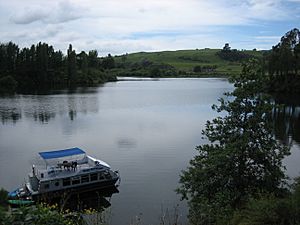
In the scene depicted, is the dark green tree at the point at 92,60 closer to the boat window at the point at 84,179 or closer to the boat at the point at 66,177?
the boat at the point at 66,177

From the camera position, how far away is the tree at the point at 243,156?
741 inches

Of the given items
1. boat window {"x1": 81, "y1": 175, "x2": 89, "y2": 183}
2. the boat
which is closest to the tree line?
the boat

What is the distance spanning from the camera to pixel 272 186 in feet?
61.7

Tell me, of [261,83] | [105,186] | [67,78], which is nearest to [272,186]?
[261,83]

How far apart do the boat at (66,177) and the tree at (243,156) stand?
14018 millimetres

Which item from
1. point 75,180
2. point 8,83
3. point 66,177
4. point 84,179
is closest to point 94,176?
point 84,179

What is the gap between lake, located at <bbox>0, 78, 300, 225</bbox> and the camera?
96.0ft

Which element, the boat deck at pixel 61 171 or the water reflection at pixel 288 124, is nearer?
the boat deck at pixel 61 171

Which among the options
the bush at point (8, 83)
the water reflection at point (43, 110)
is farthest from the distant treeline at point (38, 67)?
the water reflection at point (43, 110)

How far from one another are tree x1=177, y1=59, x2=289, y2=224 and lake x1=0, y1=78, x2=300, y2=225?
2718mm

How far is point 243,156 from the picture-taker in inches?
760

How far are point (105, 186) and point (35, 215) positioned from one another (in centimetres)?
2458

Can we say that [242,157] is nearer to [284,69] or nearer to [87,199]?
[87,199]

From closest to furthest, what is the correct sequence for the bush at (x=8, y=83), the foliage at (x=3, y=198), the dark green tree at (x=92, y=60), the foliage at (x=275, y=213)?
the foliage at (x=3, y=198) → the foliage at (x=275, y=213) → the bush at (x=8, y=83) → the dark green tree at (x=92, y=60)
